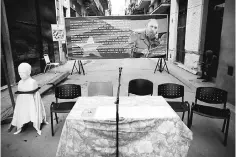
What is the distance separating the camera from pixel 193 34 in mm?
9188

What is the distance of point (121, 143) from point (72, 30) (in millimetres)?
3682

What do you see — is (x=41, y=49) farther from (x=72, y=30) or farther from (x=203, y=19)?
(x=203, y=19)

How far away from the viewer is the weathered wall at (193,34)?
8.51 meters

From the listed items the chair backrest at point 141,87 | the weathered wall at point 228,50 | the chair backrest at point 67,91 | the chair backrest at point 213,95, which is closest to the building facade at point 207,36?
the weathered wall at point 228,50

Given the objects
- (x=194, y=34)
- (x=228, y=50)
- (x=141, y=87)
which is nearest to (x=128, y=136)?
(x=141, y=87)

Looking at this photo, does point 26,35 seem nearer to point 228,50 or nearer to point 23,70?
point 23,70

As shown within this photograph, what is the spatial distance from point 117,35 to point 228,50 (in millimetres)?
3166

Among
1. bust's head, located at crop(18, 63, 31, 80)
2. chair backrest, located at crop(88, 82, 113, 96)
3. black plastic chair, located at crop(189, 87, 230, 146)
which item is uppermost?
bust's head, located at crop(18, 63, 31, 80)

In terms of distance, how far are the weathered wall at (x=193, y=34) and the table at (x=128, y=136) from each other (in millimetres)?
7224

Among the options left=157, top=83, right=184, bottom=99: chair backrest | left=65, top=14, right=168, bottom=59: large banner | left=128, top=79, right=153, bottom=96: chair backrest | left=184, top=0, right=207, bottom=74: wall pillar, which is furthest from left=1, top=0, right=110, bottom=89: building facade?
left=184, top=0, right=207, bottom=74: wall pillar

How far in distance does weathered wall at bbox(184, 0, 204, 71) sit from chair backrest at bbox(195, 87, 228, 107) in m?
5.32

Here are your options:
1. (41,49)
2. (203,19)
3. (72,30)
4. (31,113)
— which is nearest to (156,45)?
(72,30)

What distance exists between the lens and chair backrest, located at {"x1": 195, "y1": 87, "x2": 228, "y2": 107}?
3.61 meters

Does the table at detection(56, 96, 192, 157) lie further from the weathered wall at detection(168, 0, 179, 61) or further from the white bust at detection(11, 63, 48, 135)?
the weathered wall at detection(168, 0, 179, 61)
